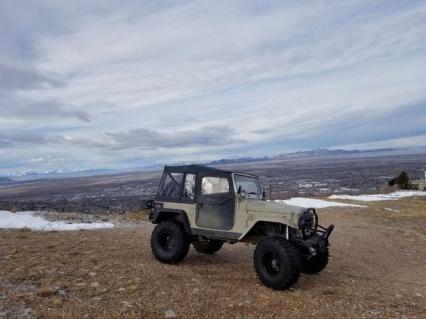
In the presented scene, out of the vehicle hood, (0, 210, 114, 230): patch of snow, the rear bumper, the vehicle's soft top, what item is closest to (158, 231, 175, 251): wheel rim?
the vehicle's soft top

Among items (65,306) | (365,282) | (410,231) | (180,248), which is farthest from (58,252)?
(410,231)

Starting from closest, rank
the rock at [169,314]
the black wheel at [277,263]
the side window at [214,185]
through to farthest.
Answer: the rock at [169,314]
the black wheel at [277,263]
the side window at [214,185]

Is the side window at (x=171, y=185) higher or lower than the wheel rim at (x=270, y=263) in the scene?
higher

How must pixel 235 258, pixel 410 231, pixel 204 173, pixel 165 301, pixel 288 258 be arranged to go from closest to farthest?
pixel 165 301 → pixel 288 258 → pixel 204 173 → pixel 235 258 → pixel 410 231

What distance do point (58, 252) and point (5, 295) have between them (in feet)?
11.2

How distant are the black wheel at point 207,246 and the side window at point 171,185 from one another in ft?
5.03

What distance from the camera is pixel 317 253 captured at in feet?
27.3

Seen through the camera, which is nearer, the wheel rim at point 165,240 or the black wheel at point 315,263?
the black wheel at point 315,263

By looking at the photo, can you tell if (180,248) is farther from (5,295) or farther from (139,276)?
(5,295)

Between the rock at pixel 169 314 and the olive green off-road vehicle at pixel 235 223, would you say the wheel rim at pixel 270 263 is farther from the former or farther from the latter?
the rock at pixel 169 314

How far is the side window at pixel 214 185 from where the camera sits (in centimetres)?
943

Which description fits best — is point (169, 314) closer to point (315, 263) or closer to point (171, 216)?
point (315, 263)

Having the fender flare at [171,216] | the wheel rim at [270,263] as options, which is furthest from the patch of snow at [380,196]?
the wheel rim at [270,263]

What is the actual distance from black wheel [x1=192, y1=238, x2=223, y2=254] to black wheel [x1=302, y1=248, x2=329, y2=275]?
2.55 meters
